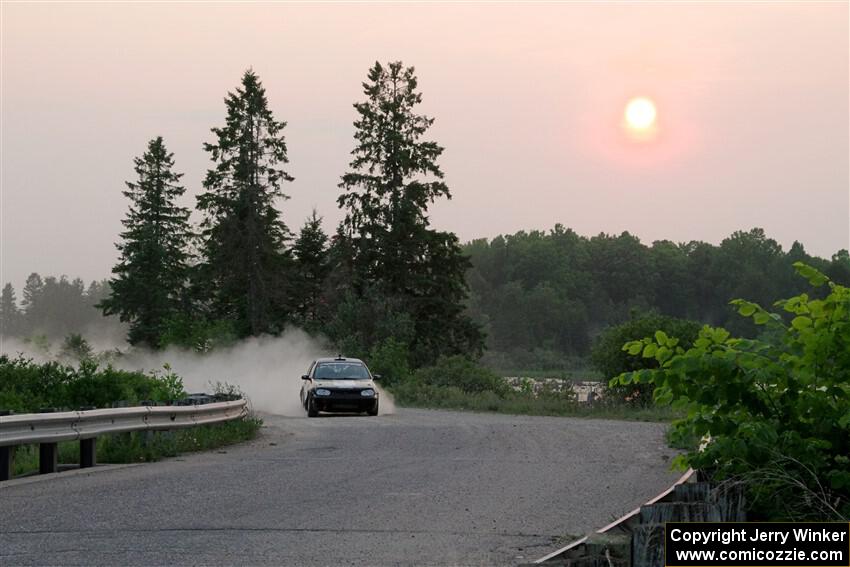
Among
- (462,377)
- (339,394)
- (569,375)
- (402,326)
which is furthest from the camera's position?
(402,326)

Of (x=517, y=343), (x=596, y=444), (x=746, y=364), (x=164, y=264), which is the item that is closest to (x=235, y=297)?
(x=164, y=264)

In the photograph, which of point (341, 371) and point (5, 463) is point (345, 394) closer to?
point (341, 371)

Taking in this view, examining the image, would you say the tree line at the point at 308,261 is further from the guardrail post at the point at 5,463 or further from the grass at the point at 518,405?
the guardrail post at the point at 5,463

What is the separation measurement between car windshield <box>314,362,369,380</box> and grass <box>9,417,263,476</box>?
507 inches

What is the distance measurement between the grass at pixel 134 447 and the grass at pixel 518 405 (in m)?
14.4

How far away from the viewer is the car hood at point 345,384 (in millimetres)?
33938

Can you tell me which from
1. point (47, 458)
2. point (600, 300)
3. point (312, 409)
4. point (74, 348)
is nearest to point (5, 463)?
point (47, 458)

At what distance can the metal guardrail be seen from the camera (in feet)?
49.8

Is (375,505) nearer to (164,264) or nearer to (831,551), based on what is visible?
(831,551)

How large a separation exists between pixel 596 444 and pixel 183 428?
7.31 metres

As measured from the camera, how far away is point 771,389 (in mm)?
8742

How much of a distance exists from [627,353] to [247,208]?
4394 cm

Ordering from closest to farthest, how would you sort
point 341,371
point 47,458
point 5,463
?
point 5,463 < point 47,458 < point 341,371

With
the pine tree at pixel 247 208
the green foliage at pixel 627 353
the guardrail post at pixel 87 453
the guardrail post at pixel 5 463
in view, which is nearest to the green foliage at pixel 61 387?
the guardrail post at pixel 87 453
